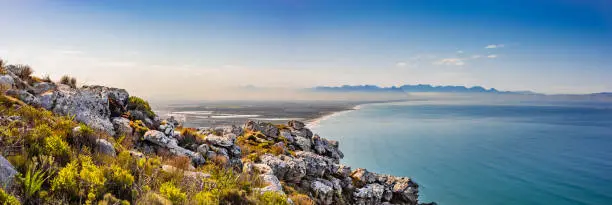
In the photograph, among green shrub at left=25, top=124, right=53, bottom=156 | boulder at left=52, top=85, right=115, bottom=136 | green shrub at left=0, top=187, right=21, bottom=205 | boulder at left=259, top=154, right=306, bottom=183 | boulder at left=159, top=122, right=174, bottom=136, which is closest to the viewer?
green shrub at left=0, top=187, right=21, bottom=205

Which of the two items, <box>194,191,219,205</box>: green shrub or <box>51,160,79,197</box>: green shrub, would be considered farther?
<box>194,191,219,205</box>: green shrub

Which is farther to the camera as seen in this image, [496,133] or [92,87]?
[496,133]

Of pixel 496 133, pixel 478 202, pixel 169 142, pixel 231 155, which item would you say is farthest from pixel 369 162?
pixel 496 133

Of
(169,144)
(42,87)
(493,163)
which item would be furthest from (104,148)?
(493,163)

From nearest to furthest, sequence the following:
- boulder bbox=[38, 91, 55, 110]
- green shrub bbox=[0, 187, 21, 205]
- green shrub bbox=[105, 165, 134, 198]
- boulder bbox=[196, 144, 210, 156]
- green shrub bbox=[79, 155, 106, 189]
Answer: green shrub bbox=[0, 187, 21, 205] < green shrub bbox=[79, 155, 106, 189] < green shrub bbox=[105, 165, 134, 198] < boulder bbox=[38, 91, 55, 110] < boulder bbox=[196, 144, 210, 156]

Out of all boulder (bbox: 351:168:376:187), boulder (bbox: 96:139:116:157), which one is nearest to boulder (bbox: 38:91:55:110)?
boulder (bbox: 96:139:116:157)

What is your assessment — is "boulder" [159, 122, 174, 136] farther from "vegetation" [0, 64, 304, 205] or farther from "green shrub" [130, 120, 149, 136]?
"vegetation" [0, 64, 304, 205]

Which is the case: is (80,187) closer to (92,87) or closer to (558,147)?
(92,87)
